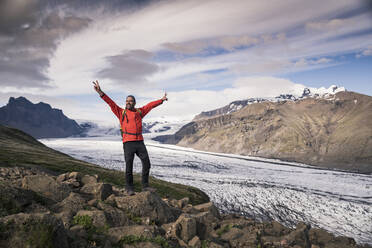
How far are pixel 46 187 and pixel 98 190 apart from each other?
253cm

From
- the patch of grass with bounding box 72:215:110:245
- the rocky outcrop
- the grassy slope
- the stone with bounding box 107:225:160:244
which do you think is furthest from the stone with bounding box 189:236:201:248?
the grassy slope

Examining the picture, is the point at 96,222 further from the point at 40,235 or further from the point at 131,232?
the point at 40,235

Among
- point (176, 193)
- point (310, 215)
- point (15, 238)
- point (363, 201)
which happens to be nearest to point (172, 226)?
point (15, 238)

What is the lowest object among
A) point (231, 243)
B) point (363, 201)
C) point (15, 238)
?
point (363, 201)

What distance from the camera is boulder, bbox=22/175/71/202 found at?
11.3 meters

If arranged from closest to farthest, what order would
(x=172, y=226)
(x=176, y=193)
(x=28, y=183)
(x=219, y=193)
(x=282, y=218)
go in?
1. (x=172, y=226)
2. (x=28, y=183)
3. (x=176, y=193)
4. (x=282, y=218)
5. (x=219, y=193)

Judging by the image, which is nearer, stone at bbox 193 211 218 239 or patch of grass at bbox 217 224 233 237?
stone at bbox 193 211 218 239

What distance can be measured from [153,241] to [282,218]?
2550 inches

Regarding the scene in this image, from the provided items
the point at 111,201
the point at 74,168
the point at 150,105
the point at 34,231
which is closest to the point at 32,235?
the point at 34,231

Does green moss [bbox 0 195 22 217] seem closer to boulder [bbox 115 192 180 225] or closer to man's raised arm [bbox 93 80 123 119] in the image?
boulder [bbox 115 192 180 225]

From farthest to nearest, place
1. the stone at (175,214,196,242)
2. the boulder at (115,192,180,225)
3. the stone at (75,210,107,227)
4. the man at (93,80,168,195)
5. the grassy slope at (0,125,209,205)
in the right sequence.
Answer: the grassy slope at (0,125,209,205) → the man at (93,80,168,195) → the boulder at (115,192,180,225) → the stone at (175,214,196,242) → the stone at (75,210,107,227)

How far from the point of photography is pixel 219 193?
3319 inches

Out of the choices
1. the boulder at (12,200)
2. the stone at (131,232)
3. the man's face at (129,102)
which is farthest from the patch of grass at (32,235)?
the man's face at (129,102)

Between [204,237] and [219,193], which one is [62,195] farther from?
[219,193]
